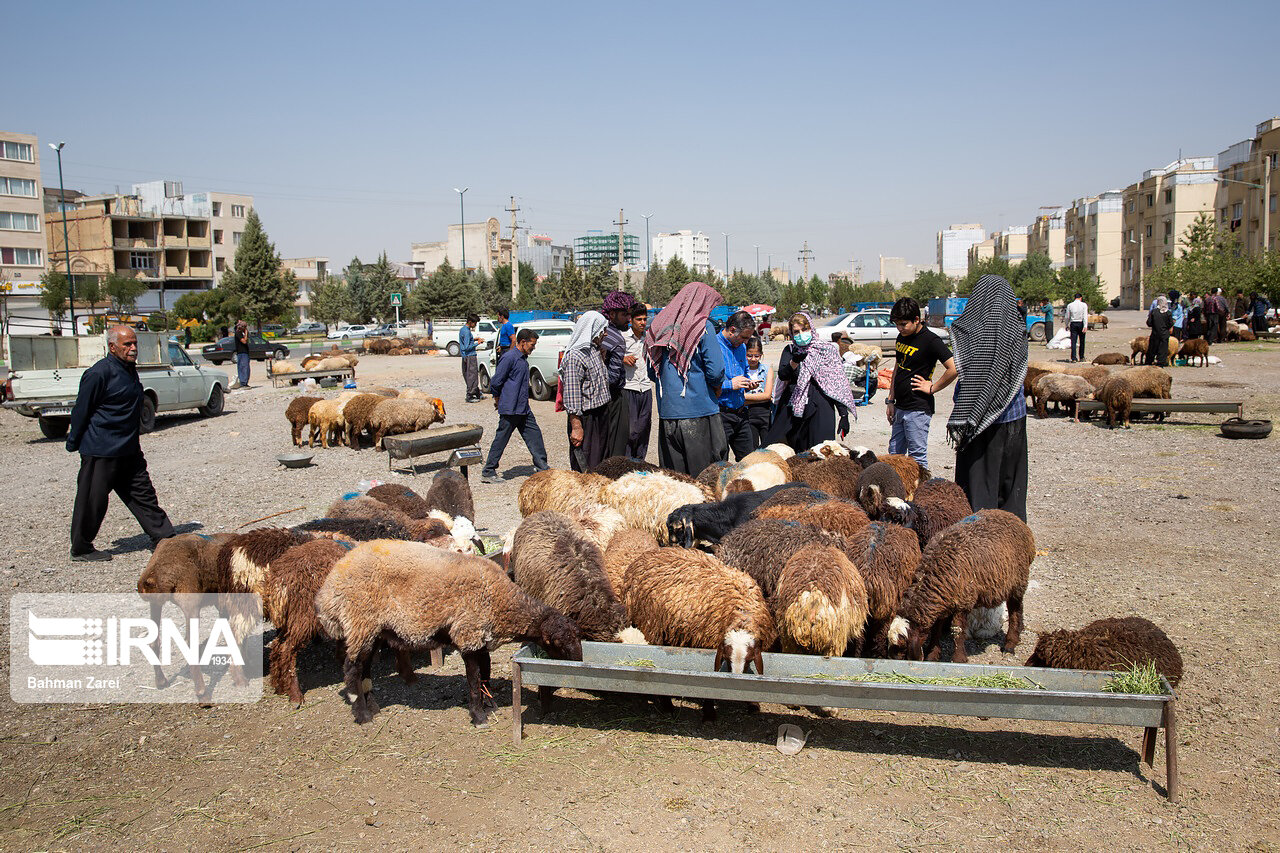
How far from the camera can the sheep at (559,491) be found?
22.3 ft

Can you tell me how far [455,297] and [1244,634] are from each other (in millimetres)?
63385

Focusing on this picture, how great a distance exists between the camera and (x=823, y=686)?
3.94 m

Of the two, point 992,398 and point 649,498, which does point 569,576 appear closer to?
point 649,498

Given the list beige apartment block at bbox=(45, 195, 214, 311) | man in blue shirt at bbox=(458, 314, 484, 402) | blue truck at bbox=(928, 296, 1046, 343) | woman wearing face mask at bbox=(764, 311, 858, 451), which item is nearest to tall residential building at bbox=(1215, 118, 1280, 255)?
blue truck at bbox=(928, 296, 1046, 343)

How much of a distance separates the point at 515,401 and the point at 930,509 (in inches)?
240

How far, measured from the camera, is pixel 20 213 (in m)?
71.8

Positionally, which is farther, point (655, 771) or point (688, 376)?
point (688, 376)

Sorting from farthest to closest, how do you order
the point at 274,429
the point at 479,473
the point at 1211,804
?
the point at 274,429, the point at 479,473, the point at 1211,804

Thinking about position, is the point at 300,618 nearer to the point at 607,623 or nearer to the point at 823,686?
the point at 607,623

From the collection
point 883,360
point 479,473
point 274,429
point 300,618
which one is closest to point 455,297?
point 883,360

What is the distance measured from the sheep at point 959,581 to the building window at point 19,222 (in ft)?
287

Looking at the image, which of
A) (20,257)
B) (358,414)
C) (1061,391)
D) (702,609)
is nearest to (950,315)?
(1061,391)

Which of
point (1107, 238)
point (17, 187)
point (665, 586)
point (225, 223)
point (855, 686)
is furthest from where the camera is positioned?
point (1107, 238)

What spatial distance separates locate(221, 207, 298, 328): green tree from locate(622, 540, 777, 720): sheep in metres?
62.4
